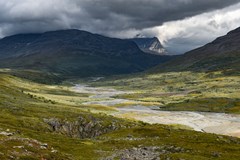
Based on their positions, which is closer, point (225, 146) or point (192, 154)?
point (192, 154)

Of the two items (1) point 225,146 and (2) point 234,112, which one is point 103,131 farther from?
(2) point 234,112

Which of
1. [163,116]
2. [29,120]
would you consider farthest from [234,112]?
[29,120]

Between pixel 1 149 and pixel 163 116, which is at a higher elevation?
pixel 1 149

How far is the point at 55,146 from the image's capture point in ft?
207

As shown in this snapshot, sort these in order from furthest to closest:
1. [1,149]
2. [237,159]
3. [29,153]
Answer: [237,159] < [29,153] < [1,149]

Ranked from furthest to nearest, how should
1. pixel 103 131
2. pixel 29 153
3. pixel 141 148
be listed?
pixel 103 131, pixel 141 148, pixel 29 153

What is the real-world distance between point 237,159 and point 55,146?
34.6 metres

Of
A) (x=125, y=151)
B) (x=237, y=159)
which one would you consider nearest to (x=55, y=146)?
(x=125, y=151)

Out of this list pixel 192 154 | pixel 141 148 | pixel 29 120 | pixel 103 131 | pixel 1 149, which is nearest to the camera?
pixel 1 149

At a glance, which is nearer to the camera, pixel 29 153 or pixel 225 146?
pixel 29 153

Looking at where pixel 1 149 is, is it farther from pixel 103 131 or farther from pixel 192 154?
pixel 103 131

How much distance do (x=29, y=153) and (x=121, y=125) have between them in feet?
228

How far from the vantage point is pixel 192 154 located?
64562 mm

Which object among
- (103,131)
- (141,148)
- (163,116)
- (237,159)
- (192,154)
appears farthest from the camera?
(163,116)
